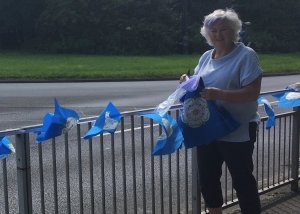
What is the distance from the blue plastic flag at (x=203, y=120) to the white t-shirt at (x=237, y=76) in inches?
2.3

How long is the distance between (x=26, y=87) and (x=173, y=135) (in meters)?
18.3

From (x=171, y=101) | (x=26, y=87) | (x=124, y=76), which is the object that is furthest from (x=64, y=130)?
(x=124, y=76)

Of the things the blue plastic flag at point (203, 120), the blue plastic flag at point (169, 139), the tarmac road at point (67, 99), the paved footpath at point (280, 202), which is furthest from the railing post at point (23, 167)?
the tarmac road at point (67, 99)

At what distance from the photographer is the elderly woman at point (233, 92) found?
3676 millimetres

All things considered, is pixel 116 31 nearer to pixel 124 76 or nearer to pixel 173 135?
pixel 124 76

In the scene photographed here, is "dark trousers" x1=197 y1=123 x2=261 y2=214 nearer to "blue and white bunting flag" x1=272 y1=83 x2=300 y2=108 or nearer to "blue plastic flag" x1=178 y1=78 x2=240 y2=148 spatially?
"blue plastic flag" x1=178 y1=78 x2=240 y2=148

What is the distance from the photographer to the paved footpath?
500cm

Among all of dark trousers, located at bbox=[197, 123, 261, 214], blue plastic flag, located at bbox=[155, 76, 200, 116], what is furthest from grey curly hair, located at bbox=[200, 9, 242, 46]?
dark trousers, located at bbox=[197, 123, 261, 214]

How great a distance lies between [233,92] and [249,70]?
0.61 ft

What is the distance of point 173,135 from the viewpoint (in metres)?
4.05

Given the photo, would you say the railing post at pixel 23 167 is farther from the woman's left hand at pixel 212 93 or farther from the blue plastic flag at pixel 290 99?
the blue plastic flag at pixel 290 99

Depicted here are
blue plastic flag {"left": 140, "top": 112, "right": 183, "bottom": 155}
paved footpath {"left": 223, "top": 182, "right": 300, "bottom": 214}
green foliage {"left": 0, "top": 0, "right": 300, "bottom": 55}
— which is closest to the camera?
blue plastic flag {"left": 140, "top": 112, "right": 183, "bottom": 155}

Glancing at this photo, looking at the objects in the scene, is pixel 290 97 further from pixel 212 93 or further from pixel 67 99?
pixel 67 99

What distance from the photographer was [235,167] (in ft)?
12.7
